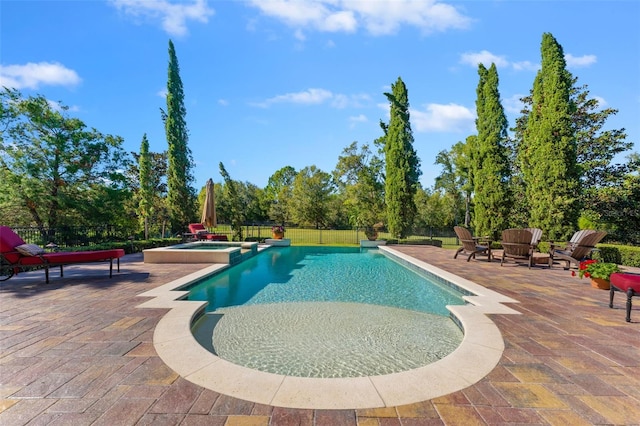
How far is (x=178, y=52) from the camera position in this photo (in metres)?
20.0

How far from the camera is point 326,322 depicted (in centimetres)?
500

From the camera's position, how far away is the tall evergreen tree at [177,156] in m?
18.8

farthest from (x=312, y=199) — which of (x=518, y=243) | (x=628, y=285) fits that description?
(x=628, y=285)

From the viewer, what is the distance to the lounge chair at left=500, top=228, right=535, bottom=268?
9.01 m

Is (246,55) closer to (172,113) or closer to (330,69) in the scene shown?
(330,69)

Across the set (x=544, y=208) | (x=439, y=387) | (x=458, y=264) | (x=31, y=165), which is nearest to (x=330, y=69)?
(x=458, y=264)

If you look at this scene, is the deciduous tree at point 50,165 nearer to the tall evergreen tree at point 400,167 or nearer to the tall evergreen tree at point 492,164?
the tall evergreen tree at point 400,167

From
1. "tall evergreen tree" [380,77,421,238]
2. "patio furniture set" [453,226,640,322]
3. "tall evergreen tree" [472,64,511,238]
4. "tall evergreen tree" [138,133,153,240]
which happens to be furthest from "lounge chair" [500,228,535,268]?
"tall evergreen tree" [138,133,153,240]

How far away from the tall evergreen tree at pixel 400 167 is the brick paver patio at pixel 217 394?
13878 millimetres

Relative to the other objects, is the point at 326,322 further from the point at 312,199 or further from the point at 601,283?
the point at 312,199

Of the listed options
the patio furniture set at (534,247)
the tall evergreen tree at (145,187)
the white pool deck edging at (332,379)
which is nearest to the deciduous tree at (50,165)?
the tall evergreen tree at (145,187)

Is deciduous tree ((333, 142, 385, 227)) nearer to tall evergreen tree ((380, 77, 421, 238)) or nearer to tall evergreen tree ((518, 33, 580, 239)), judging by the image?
tall evergreen tree ((380, 77, 421, 238))

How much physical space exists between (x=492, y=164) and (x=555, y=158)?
282cm

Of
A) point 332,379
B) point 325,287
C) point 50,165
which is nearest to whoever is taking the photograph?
point 332,379
